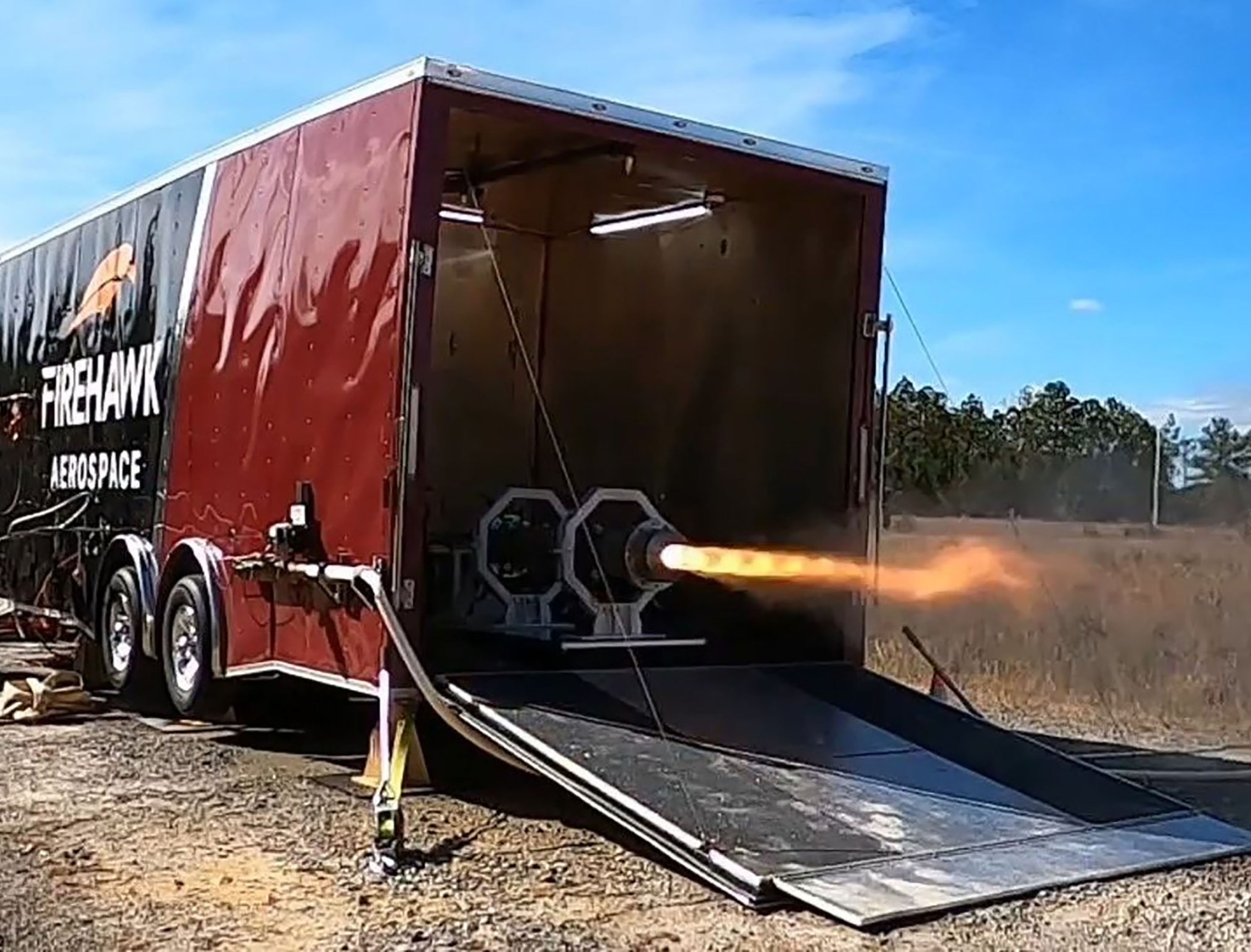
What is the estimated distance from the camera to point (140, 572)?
397 inches

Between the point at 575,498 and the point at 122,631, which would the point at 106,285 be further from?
the point at 575,498

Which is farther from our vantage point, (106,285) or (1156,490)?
(1156,490)

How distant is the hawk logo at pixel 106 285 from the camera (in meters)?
10.9

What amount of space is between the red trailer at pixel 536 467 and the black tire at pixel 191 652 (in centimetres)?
3

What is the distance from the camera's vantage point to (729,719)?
792 centimetres

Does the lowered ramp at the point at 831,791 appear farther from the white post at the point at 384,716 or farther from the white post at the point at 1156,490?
the white post at the point at 1156,490

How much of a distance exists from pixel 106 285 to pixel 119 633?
2.38 meters

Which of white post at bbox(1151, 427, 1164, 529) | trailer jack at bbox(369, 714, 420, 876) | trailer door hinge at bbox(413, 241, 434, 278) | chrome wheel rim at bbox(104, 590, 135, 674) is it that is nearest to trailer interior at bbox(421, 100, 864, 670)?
trailer door hinge at bbox(413, 241, 434, 278)

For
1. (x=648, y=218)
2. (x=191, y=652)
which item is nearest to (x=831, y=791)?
(x=191, y=652)

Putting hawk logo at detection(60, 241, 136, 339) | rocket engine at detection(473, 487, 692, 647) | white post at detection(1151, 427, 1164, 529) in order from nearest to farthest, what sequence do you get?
rocket engine at detection(473, 487, 692, 647)
hawk logo at detection(60, 241, 136, 339)
white post at detection(1151, 427, 1164, 529)

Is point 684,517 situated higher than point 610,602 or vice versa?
point 684,517

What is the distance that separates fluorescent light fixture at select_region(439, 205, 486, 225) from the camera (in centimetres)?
1101

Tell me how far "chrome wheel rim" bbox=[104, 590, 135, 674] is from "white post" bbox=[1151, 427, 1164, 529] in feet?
45.1

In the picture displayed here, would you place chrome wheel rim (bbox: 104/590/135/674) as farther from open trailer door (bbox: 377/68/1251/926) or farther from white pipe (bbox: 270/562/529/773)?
white pipe (bbox: 270/562/529/773)
